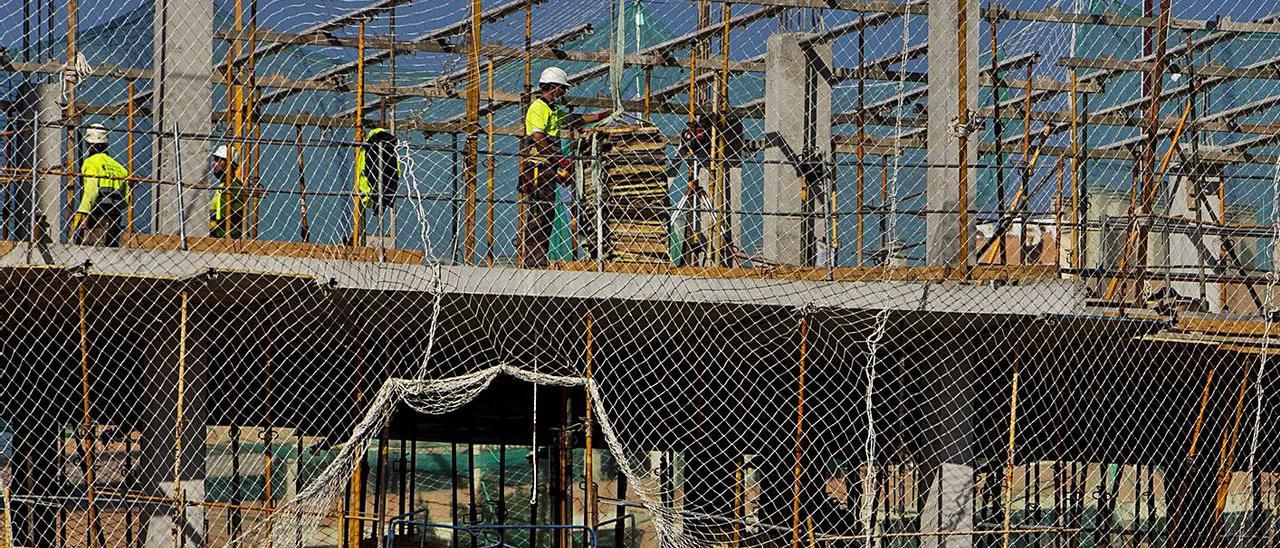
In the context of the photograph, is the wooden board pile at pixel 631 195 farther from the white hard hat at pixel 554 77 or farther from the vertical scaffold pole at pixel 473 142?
the vertical scaffold pole at pixel 473 142

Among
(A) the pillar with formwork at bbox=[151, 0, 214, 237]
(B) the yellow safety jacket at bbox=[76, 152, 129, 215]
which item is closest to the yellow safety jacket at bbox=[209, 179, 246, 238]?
(B) the yellow safety jacket at bbox=[76, 152, 129, 215]

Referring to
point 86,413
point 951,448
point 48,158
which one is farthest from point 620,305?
point 48,158

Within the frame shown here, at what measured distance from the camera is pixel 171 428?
14.2 m

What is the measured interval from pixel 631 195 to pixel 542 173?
93 cm

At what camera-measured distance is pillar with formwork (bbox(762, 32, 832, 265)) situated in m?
16.1

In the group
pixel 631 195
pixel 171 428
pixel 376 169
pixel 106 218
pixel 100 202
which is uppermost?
pixel 376 169

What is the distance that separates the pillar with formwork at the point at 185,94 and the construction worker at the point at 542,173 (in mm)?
2565

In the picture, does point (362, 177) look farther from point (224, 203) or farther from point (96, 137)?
point (96, 137)

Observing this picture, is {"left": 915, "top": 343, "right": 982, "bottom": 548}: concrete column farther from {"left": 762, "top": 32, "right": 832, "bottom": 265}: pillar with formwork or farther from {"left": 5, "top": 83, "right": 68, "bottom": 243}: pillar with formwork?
{"left": 5, "top": 83, "right": 68, "bottom": 243}: pillar with formwork

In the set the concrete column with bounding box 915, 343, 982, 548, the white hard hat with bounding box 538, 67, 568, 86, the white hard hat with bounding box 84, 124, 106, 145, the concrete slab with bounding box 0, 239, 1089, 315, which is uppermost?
the white hard hat with bounding box 538, 67, 568, 86

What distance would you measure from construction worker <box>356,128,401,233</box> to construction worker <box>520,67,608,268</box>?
3.56 ft

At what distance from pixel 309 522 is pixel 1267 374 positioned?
8.08 m

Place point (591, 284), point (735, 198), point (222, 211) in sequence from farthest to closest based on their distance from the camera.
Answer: point (735, 198) → point (222, 211) → point (591, 284)

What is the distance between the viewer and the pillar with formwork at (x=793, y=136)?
16.1 metres
